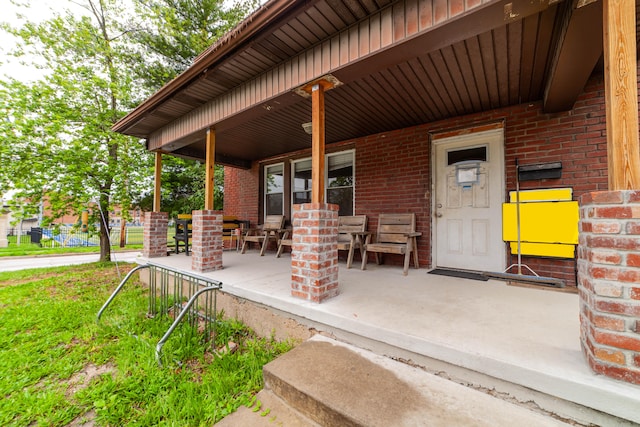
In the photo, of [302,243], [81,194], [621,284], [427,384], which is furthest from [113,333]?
[81,194]

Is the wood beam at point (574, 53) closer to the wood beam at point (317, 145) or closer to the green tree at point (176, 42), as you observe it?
the wood beam at point (317, 145)

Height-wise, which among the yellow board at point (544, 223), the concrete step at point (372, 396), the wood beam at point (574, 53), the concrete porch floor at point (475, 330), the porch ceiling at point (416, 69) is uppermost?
the porch ceiling at point (416, 69)

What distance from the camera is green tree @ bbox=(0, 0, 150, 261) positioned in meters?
5.19

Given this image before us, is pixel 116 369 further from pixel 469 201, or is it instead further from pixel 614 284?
pixel 469 201

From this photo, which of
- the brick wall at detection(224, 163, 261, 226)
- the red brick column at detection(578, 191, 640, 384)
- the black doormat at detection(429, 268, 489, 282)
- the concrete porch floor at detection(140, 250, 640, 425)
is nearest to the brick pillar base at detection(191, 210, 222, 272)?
the concrete porch floor at detection(140, 250, 640, 425)

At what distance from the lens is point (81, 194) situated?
19.1 feet

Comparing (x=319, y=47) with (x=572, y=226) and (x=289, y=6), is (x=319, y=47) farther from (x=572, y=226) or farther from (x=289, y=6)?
(x=572, y=226)

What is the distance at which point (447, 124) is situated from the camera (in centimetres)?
394

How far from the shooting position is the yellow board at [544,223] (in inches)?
116

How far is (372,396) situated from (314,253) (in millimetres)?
1232

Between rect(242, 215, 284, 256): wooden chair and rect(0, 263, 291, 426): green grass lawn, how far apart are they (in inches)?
88.2

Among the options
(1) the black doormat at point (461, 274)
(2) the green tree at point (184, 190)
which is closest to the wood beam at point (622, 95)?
(1) the black doormat at point (461, 274)

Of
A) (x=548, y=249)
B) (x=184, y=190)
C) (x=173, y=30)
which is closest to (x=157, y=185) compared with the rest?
(x=184, y=190)

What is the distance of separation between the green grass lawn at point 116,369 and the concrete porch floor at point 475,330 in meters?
0.57
